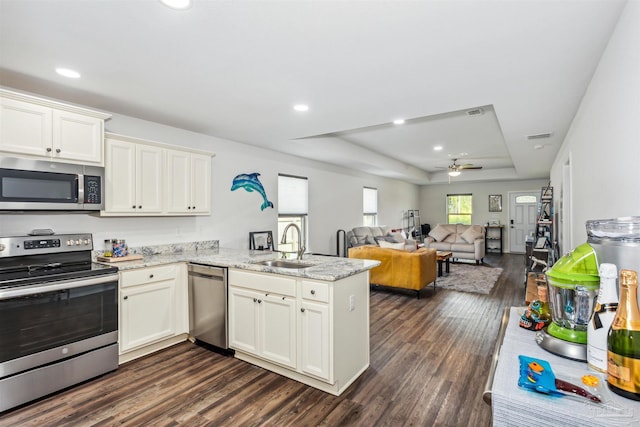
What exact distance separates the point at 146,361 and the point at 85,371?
0.51 m

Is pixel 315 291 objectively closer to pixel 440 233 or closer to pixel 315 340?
pixel 315 340

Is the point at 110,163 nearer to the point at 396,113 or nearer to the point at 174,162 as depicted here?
the point at 174,162

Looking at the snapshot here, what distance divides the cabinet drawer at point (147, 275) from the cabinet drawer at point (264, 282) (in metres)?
0.70

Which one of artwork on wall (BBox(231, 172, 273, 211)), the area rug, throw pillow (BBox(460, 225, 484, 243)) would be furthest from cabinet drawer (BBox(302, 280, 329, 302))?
throw pillow (BBox(460, 225, 484, 243))

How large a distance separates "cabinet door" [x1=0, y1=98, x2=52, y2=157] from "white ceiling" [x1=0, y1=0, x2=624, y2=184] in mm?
260

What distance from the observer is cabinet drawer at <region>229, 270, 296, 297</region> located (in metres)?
2.65

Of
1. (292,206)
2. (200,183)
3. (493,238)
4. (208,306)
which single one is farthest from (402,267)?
(493,238)

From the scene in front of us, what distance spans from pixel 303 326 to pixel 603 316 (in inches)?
78.7

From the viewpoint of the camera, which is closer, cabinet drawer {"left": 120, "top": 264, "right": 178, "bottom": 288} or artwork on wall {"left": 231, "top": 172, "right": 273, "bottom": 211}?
cabinet drawer {"left": 120, "top": 264, "right": 178, "bottom": 288}

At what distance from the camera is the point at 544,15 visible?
1.72 metres

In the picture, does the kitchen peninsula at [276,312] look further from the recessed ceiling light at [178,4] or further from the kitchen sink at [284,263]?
the recessed ceiling light at [178,4]

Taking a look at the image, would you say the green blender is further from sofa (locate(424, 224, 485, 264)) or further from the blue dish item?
sofa (locate(424, 224, 485, 264))

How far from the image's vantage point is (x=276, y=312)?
108 inches

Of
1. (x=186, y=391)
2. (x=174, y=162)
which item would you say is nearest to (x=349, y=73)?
(x=174, y=162)
